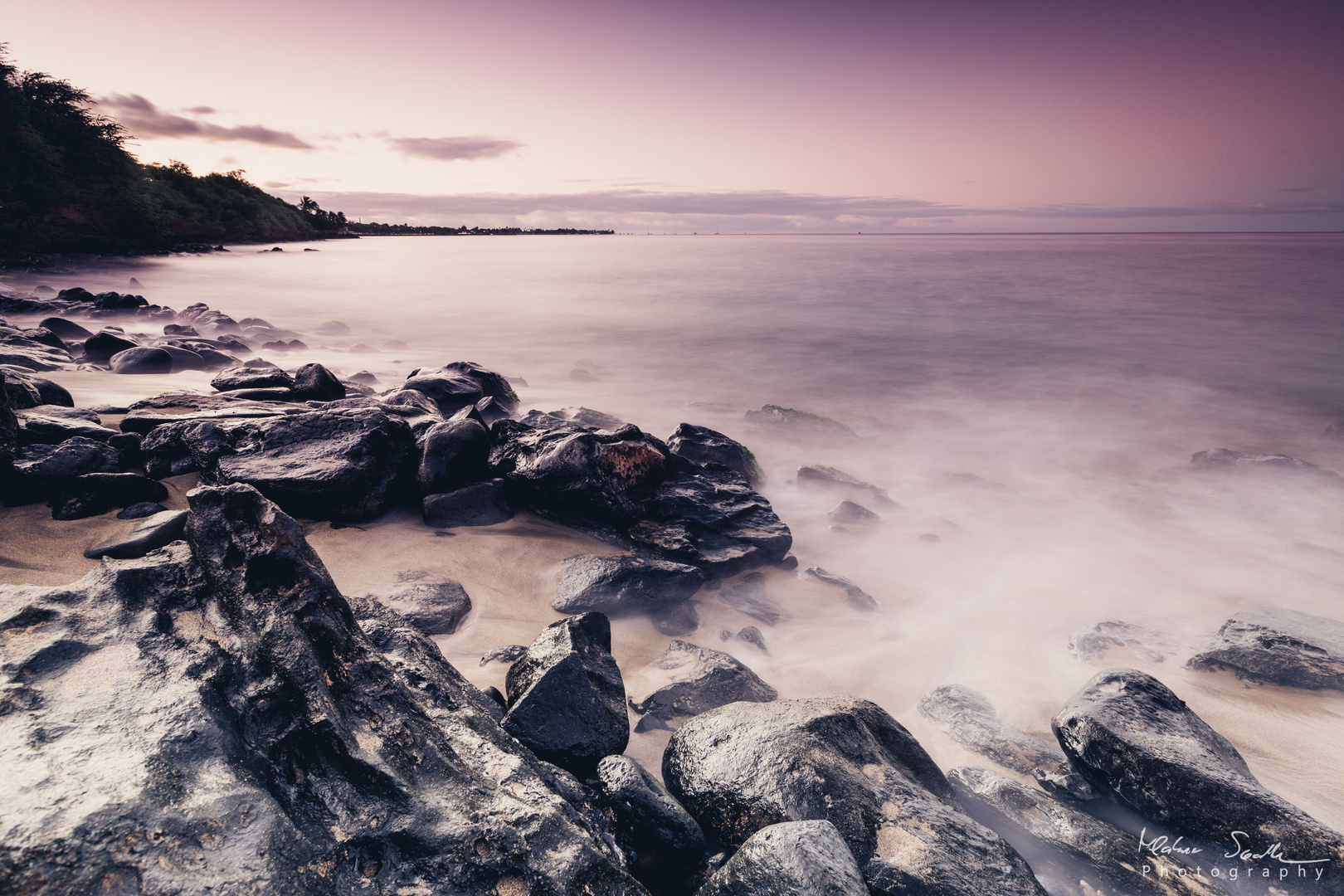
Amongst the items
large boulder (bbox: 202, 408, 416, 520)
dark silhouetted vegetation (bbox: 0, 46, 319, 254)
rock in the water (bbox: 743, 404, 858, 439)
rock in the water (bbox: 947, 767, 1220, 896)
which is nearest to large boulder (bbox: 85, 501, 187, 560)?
large boulder (bbox: 202, 408, 416, 520)

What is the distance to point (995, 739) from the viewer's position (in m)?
3.18

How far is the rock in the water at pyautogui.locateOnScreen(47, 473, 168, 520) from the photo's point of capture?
11.5 feet

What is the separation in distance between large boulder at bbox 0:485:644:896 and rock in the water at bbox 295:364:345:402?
4.43 meters

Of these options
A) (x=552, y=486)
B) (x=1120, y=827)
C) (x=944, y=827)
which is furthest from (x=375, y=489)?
(x=1120, y=827)

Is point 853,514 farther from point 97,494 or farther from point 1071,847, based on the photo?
point 97,494

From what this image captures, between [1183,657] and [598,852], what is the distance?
4835mm

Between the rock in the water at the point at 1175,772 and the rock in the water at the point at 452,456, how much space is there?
4.34 metres

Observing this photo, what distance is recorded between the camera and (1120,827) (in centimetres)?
261

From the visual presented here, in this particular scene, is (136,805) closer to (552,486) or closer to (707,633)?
(707,633)

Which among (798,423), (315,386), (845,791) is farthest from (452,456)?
(798,423)

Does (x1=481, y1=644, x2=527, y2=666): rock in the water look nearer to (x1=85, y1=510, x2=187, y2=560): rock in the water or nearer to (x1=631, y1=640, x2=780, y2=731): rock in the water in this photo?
(x1=631, y1=640, x2=780, y2=731): rock in the water

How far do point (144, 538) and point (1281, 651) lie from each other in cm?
698

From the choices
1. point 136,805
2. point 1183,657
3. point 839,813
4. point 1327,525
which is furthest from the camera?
point 1327,525

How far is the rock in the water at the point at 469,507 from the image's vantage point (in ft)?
14.6
